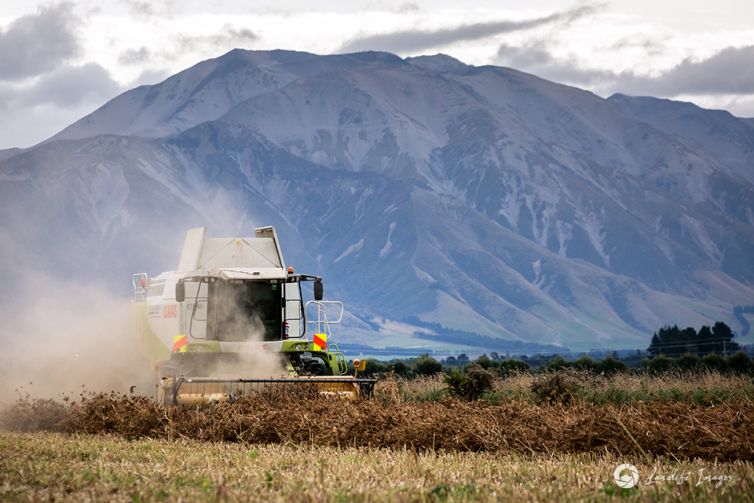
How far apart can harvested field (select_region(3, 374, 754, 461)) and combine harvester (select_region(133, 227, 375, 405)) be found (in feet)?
16.5

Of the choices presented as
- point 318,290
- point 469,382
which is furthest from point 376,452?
point 469,382

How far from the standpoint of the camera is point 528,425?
18.8 meters

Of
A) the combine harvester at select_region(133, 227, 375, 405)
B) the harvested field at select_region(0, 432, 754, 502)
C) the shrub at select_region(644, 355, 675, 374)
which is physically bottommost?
the shrub at select_region(644, 355, 675, 374)

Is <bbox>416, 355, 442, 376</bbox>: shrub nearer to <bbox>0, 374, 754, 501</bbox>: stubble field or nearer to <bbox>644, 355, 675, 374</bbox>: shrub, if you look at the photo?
<bbox>644, 355, 675, 374</bbox>: shrub

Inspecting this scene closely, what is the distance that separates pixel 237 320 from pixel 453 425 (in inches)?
466

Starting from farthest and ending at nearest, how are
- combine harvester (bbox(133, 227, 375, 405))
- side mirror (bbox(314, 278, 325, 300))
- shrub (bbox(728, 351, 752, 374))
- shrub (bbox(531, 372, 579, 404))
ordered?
1. shrub (bbox(728, 351, 752, 374))
2. shrub (bbox(531, 372, 579, 404))
3. combine harvester (bbox(133, 227, 375, 405))
4. side mirror (bbox(314, 278, 325, 300))

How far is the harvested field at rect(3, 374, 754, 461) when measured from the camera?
17.1 m

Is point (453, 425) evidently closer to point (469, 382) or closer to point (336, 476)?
point (336, 476)

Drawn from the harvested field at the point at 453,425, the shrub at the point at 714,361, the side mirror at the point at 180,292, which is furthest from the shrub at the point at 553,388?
the shrub at the point at 714,361

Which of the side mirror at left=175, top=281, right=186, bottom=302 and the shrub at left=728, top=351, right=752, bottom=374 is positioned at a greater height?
the side mirror at left=175, top=281, right=186, bottom=302

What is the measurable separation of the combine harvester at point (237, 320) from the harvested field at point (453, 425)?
502 cm

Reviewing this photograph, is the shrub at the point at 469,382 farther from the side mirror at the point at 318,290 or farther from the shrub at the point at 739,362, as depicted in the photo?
the shrub at the point at 739,362

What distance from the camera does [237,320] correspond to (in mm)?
29938

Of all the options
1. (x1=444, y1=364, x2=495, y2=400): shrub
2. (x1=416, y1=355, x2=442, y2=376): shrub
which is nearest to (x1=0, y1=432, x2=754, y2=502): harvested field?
(x1=444, y1=364, x2=495, y2=400): shrub
